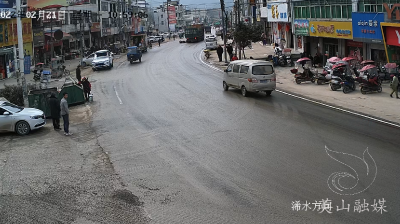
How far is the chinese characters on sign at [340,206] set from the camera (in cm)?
868

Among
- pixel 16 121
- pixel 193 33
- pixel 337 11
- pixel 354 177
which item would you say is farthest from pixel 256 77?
pixel 193 33

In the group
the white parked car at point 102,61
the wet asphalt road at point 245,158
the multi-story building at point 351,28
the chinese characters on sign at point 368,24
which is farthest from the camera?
the white parked car at point 102,61

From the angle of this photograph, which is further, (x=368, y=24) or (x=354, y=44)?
(x=354, y=44)

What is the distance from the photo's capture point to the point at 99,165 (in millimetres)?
13133

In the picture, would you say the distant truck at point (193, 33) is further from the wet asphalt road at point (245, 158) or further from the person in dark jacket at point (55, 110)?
the person in dark jacket at point (55, 110)

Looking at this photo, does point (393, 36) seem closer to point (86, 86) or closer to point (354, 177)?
point (86, 86)

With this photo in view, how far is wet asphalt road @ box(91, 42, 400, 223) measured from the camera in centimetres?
912

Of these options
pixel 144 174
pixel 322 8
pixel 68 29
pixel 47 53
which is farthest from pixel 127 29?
pixel 144 174

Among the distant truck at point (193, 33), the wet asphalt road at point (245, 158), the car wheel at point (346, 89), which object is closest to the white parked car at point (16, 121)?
the wet asphalt road at point (245, 158)

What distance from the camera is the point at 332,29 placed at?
1442 inches

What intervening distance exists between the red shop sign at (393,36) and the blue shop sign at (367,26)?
973 millimetres

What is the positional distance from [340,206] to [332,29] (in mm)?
29811

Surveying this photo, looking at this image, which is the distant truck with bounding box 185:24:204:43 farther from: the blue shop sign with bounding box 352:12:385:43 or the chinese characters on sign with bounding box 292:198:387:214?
the chinese characters on sign with bounding box 292:198:387:214

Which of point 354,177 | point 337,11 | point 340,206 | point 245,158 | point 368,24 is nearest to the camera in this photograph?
point 340,206
